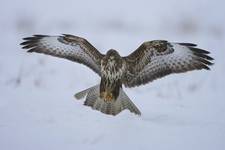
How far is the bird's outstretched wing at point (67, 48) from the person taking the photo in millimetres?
7609

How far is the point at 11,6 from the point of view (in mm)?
12508

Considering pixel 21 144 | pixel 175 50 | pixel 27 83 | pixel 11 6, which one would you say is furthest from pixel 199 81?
pixel 11 6

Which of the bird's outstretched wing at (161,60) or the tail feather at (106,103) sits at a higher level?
the bird's outstretched wing at (161,60)

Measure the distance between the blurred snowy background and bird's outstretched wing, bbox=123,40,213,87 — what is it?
36 cm

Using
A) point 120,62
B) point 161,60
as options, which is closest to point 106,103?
point 120,62

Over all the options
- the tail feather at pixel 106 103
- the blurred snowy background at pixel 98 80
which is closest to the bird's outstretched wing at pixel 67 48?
the tail feather at pixel 106 103

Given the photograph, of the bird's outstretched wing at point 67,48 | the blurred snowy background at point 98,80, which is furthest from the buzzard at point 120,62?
the blurred snowy background at point 98,80

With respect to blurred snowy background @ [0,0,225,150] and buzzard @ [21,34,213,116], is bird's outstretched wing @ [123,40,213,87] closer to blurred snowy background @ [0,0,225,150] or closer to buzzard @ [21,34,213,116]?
buzzard @ [21,34,213,116]

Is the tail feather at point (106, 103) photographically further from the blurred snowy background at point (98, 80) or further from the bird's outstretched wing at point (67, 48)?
the bird's outstretched wing at point (67, 48)

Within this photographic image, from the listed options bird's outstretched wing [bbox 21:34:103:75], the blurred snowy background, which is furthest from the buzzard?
the blurred snowy background

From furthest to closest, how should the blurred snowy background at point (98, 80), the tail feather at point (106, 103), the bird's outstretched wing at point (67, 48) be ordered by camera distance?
the bird's outstretched wing at point (67, 48) < the tail feather at point (106, 103) < the blurred snowy background at point (98, 80)

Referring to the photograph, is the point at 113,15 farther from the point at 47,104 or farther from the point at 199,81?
the point at 47,104

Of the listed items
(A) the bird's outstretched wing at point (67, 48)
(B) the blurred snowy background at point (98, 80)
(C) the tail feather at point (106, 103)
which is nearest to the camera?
(B) the blurred snowy background at point (98, 80)

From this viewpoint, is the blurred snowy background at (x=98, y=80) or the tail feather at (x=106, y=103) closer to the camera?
the blurred snowy background at (x=98, y=80)
